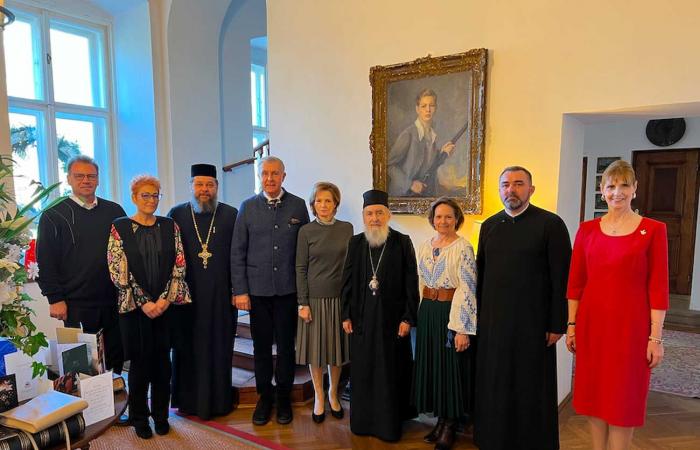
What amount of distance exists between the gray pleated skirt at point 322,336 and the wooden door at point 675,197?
5.55 m

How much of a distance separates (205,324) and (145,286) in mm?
472

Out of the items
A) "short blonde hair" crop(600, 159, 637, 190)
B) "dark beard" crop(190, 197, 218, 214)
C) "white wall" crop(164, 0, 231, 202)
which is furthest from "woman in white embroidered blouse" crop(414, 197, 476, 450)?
"white wall" crop(164, 0, 231, 202)

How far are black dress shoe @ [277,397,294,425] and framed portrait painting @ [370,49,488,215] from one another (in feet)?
4.93

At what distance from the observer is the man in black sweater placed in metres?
2.53

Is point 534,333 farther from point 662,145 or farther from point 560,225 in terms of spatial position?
point 662,145

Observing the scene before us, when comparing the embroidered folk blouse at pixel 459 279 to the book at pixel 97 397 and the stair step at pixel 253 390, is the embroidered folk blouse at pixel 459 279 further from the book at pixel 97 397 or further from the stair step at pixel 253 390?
the book at pixel 97 397

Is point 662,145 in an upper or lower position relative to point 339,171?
upper

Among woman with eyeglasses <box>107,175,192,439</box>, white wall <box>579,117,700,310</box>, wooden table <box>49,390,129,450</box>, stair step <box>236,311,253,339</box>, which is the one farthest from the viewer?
white wall <box>579,117,700,310</box>

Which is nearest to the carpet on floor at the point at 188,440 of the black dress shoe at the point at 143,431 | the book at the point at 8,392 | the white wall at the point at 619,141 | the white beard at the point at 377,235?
the black dress shoe at the point at 143,431

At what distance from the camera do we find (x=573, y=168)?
2.91 meters

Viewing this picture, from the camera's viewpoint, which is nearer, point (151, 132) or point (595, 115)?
point (595, 115)

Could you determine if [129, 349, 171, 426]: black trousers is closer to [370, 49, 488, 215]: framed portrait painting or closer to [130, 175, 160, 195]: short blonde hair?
[130, 175, 160, 195]: short blonde hair

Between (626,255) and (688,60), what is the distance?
1.16 meters

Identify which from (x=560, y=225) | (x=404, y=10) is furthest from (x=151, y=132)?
(x=560, y=225)
